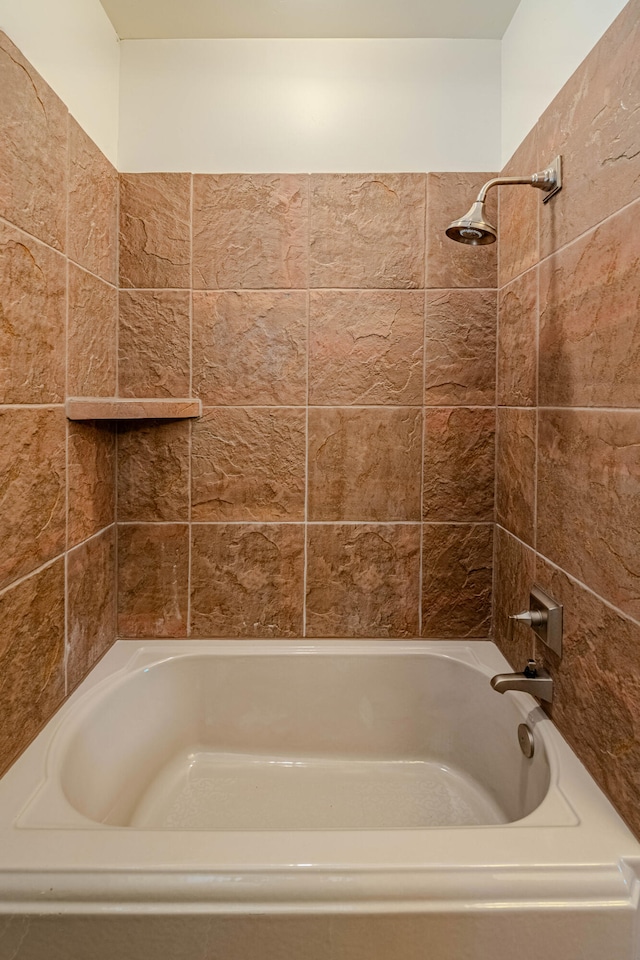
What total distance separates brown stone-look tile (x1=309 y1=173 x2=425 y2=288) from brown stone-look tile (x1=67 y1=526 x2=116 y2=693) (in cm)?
97

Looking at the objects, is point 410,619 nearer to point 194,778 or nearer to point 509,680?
point 509,680

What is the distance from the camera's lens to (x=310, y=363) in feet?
5.15

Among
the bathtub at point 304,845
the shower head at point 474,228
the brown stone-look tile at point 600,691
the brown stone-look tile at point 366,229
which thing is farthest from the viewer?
the brown stone-look tile at point 366,229

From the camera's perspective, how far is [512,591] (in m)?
1.45

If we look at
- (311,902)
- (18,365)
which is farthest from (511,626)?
(18,365)

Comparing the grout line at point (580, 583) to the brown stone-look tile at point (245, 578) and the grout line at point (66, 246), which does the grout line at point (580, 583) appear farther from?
the grout line at point (66, 246)

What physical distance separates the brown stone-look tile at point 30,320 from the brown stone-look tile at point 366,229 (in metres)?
0.70

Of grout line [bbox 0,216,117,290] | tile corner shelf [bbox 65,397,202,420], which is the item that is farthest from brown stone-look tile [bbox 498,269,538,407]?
grout line [bbox 0,216,117,290]

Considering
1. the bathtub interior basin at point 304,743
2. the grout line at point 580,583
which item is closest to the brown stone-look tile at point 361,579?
the bathtub interior basin at point 304,743

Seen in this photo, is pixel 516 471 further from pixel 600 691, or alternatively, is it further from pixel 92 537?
pixel 92 537

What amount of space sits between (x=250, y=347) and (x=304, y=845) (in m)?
1.22

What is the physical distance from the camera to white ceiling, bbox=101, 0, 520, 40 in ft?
4.66

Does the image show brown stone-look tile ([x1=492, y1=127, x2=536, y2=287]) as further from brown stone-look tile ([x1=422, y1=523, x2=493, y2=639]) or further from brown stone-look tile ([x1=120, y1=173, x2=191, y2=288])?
brown stone-look tile ([x1=120, y1=173, x2=191, y2=288])

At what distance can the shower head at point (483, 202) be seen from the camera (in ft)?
3.71
